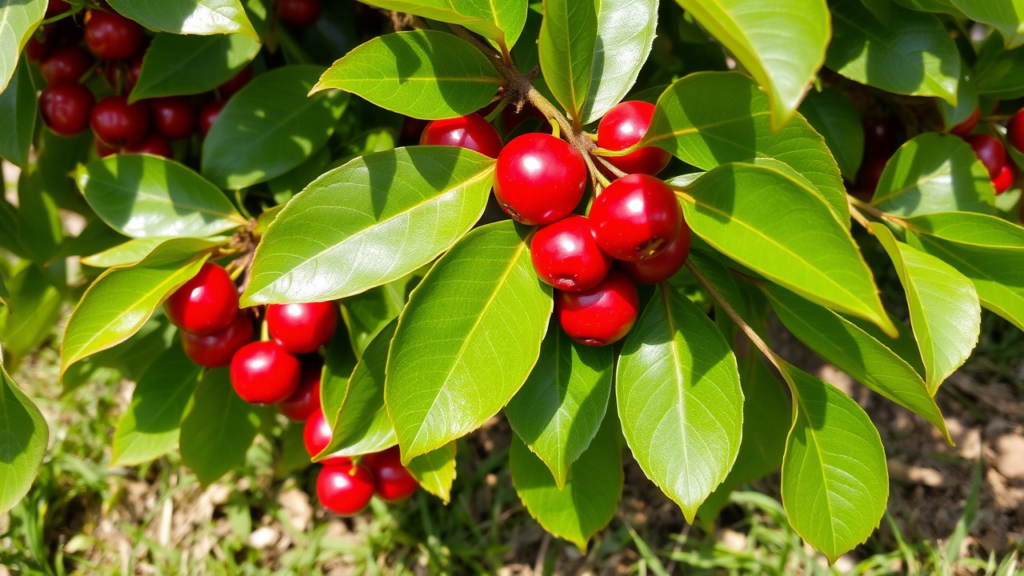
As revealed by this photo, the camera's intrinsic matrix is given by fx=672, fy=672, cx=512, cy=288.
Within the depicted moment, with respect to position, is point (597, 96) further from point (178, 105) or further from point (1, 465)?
point (1, 465)

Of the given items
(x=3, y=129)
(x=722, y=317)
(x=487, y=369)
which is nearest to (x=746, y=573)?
(x=722, y=317)

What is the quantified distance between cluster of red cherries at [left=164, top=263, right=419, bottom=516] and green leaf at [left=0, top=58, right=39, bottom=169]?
48 centimetres

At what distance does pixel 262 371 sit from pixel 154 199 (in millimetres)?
494

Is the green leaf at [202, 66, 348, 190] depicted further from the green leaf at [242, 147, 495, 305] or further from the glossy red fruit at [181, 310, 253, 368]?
the green leaf at [242, 147, 495, 305]

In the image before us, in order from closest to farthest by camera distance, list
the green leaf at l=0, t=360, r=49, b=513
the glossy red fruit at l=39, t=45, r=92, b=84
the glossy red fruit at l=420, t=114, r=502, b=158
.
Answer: the glossy red fruit at l=420, t=114, r=502, b=158
the green leaf at l=0, t=360, r=49, b=513
the glossy red fruit at l=39, t=45, r=92, b=84

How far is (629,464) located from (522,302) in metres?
1.61

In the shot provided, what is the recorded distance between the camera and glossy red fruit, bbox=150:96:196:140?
167 cm

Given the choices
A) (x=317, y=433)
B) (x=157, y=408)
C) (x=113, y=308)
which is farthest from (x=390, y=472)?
(x=113, y=308)

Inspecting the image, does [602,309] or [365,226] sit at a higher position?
[365,226]

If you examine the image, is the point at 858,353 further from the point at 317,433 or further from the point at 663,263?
the point at 317,433

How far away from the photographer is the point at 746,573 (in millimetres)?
2227

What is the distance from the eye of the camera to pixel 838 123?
1.66 m

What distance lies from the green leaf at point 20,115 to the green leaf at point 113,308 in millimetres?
424

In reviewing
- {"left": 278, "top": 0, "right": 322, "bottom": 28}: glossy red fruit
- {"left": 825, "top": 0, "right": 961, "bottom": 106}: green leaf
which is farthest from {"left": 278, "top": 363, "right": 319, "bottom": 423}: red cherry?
{"left": 825, "top": 0, "right": 961, "bottom": 106}: green leaf
